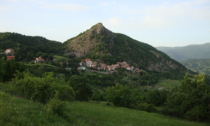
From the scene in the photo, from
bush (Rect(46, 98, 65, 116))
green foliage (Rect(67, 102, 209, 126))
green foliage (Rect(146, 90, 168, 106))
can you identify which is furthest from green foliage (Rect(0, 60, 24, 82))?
green foliage (Rect(146, 90, 168, 106))

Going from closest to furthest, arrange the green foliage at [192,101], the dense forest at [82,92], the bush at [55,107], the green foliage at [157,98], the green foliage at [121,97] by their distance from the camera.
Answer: the bush at [55,107], the dense forest at [82,92], the green foliage at [192,101], the green foliage at [121,97], the green foliage at [157,98]

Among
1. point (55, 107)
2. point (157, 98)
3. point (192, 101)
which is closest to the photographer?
point (55, 107)

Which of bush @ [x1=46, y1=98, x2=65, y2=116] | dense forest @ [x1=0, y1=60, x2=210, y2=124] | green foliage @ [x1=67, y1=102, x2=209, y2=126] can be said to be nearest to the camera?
bush @ [x1=46, y1=98, x2=65, y2=116]

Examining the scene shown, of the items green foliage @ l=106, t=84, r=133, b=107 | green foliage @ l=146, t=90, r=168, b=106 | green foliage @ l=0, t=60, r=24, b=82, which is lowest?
green foliage @ l=146, t=90, r=168, b=106

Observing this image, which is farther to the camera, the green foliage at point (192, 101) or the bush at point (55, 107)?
the green foliage at point (192, 101)

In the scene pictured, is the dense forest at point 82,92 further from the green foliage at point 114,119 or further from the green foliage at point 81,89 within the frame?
the green foliage at point 114,119

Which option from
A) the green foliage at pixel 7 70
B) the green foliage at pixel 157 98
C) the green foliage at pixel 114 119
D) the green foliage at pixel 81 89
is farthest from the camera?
the green foliage at pixel 157 98

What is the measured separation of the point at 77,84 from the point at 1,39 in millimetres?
155786

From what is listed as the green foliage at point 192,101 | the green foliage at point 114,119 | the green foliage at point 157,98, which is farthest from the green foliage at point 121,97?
the green foliage at point 157,98

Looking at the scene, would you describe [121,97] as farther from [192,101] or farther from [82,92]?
[192,101]

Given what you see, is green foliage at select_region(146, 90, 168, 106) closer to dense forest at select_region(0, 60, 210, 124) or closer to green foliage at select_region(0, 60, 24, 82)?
dense forest at select_region(0, 60, 210, 124)

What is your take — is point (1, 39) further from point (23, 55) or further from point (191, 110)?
point (191, 110)

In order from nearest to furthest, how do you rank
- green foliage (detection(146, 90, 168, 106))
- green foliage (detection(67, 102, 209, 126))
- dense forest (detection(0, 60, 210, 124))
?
1. green foliage (detection(67, 102, 209, 126))
2. dense forest (detection(0, 60, 210, 124))
3. green foliage (detection(146, 90, 168, 106))

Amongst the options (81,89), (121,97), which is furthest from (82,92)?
(121,97)
